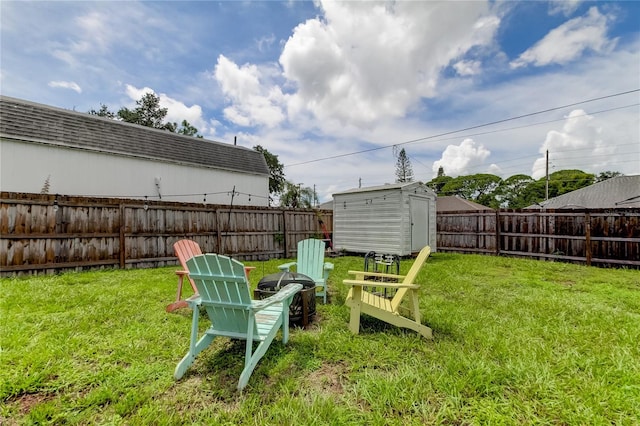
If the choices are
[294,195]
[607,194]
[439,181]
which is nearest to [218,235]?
[294,195]

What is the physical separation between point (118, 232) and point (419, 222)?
29.0 ft

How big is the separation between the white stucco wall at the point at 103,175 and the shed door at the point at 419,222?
30.2 ft

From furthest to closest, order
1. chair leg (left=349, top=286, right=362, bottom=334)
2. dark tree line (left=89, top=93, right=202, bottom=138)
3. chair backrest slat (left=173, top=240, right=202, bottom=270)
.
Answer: dark tree line (left=89, top=93, right=202, bottom=138)
chair backrest slat (left=173, top=240, right=202, bottom=270)
chair leg (left=349, top=286, right=362, bottom=334)

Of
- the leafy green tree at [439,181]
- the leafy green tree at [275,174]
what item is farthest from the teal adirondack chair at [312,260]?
the leafy green tree at [439,181]

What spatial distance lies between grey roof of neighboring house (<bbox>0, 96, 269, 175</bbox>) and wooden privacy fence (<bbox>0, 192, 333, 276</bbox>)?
18.8 ft

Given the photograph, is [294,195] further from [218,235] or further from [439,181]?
[439,181]

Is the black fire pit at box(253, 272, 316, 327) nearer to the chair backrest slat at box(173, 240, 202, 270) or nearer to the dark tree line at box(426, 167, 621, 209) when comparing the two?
the chair backrest slat at box(173, 240, 202, 270)

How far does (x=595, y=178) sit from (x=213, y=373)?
49530 millimetres

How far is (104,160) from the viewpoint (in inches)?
436

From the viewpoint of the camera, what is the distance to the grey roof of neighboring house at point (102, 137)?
9.68 meters

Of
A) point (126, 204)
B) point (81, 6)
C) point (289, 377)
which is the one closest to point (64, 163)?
point (126, 204)

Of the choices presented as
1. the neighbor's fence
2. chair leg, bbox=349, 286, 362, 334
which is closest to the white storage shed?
the neighbor's fence

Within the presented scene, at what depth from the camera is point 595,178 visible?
3569 cm

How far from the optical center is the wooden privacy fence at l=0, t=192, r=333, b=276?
19.0 feet
